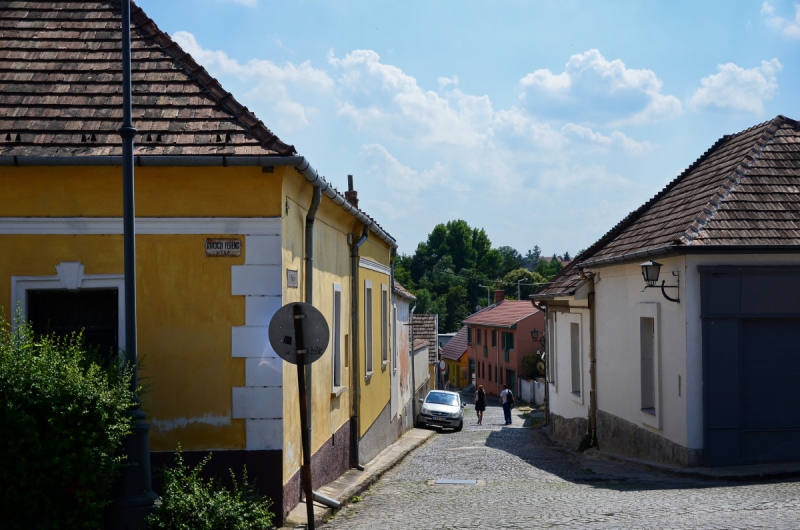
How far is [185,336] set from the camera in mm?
7531

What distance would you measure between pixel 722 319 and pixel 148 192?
8.37 m

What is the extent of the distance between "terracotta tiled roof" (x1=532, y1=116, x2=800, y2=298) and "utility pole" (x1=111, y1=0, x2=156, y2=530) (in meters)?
7.91

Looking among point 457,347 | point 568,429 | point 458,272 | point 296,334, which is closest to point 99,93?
point 296,334

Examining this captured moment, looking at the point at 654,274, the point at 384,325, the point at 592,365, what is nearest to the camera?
the point at 654,274

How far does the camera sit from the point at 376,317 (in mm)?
15875

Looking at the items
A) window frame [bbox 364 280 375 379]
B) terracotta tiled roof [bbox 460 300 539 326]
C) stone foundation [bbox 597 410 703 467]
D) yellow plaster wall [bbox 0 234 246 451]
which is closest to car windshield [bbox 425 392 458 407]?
stone foundation [bbox 597 410 703 467]

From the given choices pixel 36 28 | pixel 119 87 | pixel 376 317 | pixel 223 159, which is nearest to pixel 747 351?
pixel 376 317

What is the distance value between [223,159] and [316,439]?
3.81 meters

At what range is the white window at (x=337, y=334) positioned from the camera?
10984 millimetres

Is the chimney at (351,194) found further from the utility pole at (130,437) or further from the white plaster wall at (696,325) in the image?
the utility pole at (130,437)

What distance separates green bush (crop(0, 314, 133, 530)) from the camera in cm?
592

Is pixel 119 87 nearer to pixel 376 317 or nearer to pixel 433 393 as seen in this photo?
pixel 376 317

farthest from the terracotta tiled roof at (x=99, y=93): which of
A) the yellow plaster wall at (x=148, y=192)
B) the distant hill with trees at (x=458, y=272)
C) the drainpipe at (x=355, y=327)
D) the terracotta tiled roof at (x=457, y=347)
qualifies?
the distant hill with trees at (x=458, y=272)

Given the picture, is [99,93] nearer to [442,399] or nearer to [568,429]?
[568,429]
